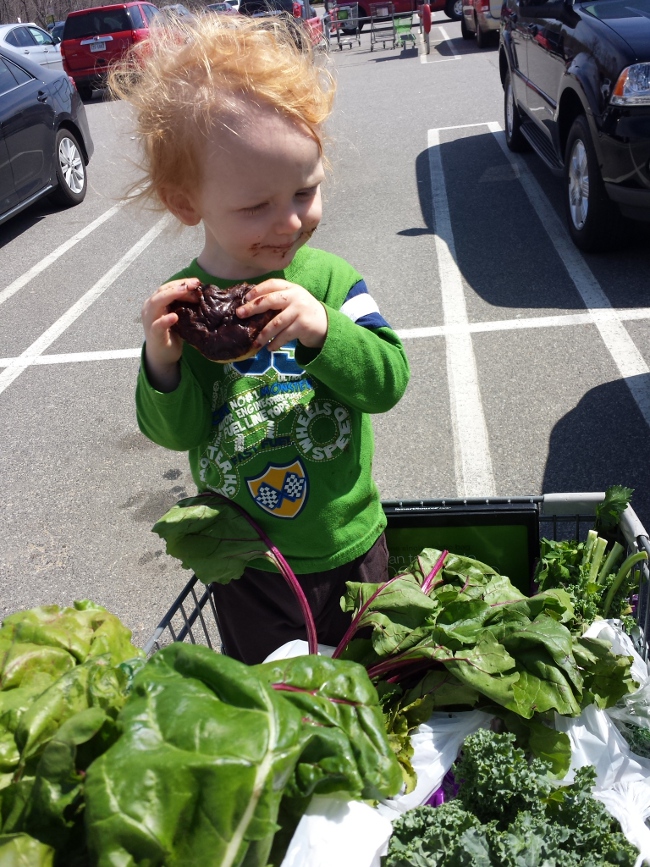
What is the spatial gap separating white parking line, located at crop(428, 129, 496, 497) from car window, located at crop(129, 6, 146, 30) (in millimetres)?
15459

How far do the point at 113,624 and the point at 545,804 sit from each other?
0.77m


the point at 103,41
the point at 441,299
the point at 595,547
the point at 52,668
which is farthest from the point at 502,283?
the point at 103,41

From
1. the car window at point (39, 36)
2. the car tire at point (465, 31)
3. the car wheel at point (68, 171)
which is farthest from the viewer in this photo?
the car tire at point (465, 31)

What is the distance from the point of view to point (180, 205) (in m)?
1.72

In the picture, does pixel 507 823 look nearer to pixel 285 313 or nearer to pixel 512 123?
pixel 285 313

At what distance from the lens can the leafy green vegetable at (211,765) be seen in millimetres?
916

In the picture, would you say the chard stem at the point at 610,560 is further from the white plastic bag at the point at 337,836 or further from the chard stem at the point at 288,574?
the white plastic bag at the point at 337,836

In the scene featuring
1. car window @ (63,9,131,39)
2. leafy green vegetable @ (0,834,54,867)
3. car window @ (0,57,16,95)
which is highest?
car window @ (63,9,131,39)

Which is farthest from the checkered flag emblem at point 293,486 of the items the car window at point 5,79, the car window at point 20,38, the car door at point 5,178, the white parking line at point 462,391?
the car window at point 20,38

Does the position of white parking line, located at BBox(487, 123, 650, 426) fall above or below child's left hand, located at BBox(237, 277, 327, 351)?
below

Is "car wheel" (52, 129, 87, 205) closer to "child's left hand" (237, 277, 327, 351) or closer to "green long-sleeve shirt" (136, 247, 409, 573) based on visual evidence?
"green long-sleeve shirt" (136, 247, 409, 573)

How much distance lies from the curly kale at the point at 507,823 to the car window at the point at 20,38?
43.3 feet

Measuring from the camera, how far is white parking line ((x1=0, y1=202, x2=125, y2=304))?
24.2 feet

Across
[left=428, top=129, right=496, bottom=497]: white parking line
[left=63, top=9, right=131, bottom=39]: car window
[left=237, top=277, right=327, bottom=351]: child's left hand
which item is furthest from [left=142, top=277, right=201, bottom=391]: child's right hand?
[left=63, top=9, right=131, bottom=39]: car window
